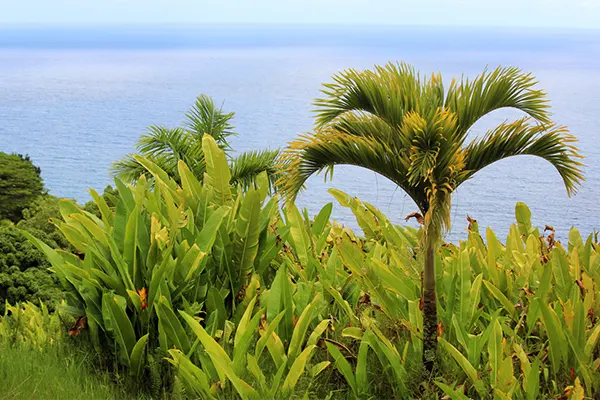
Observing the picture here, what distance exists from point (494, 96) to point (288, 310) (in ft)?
5.84

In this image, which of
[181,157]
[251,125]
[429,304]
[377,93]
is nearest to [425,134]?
[377,93]

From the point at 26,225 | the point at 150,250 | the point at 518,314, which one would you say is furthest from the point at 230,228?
the point at 26,225

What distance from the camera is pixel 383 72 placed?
432 centimetres

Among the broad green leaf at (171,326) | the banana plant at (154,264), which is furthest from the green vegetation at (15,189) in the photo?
the broad green leaf at (171,326)

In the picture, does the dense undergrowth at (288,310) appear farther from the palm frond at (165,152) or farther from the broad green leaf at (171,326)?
the palm frond at (165,152)

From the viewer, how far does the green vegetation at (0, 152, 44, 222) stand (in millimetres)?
26891

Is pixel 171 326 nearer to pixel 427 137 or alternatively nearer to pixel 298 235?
pixel 298 235

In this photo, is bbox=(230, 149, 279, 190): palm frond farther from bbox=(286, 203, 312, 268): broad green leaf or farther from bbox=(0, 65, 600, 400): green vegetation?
bbox=(0, 65, 600, 400): green vegetation

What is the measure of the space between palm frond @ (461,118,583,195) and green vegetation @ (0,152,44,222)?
80.4ft

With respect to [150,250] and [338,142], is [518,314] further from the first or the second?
[150,250]

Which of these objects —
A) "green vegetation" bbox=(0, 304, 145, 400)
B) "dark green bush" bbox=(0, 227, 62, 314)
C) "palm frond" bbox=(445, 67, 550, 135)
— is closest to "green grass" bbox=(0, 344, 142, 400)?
"green vegetation" bbox=(0, 304, 145, 400)

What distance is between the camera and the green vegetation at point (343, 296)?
4.08 metres

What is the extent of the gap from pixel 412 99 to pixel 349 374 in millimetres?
1617

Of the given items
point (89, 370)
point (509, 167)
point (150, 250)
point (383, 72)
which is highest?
point (383, 72)
